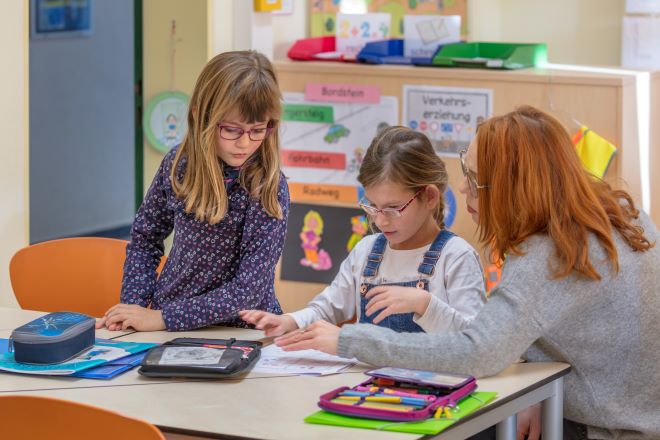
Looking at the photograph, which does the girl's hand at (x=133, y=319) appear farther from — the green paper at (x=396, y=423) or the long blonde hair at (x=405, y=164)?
the green paper at (x=396, y=423)

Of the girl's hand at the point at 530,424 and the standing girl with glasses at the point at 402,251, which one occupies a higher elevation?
the standing girl with glasses at the point at 402,251

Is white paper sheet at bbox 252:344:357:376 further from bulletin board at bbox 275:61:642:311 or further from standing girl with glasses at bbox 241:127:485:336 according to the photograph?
bulletin board at bbox 275:61:642:311

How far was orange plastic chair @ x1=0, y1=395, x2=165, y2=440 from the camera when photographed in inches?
58.1

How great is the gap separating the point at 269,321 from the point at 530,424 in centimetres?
58

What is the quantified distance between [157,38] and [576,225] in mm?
2538

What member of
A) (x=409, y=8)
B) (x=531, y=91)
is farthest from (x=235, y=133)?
(x=409, y=8)

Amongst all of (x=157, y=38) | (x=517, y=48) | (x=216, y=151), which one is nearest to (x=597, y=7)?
(x=517, y=48)

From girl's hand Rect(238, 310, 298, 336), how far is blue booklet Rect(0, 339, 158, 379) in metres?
0.21

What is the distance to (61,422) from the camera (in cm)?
153

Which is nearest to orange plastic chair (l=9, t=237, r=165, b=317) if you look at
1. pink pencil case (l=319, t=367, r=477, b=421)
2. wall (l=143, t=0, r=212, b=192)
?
pink pencil case (l=319, t=367, r=477, b=421)

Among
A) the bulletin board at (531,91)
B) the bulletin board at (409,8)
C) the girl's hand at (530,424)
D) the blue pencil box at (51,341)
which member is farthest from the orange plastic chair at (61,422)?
the bulletin board at (409,8)

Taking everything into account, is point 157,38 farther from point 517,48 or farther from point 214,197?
point 214,197

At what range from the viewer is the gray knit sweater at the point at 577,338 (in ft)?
6.22

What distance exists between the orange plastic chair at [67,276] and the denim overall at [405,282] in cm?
72
